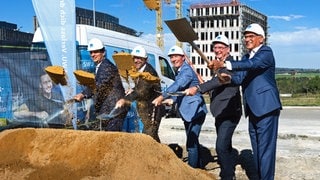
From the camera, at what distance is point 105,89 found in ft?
21.0

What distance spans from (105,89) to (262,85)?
2027 millimetres

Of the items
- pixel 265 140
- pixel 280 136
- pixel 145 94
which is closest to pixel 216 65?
pixel 265 140

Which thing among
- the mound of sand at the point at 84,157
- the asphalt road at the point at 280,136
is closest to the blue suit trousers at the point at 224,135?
the mound of sand at the point at 84,157

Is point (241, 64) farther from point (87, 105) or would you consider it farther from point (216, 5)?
point (216, 5)

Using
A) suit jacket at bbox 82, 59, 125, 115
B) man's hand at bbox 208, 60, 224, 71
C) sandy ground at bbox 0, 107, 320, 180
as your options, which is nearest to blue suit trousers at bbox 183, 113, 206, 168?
suit jacket at bbox 82, 59, 125, 115

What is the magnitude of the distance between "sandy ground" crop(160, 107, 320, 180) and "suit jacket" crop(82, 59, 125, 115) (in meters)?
1.97

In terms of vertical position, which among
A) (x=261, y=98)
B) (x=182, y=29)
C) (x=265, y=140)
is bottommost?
(x=265, y=140)

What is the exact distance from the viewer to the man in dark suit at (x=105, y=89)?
6344 millimetres

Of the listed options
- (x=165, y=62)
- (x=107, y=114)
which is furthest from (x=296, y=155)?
(x=165, y=62)

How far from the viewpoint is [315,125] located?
14922 millimetres

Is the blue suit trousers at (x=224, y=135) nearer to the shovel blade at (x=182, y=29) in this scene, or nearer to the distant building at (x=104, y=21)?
the shovel blade at (x=182, y=29)

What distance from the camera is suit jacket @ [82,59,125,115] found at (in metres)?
6.34

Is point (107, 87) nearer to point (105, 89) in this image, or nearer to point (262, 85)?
point (105, 89)

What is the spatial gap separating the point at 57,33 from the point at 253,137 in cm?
449
